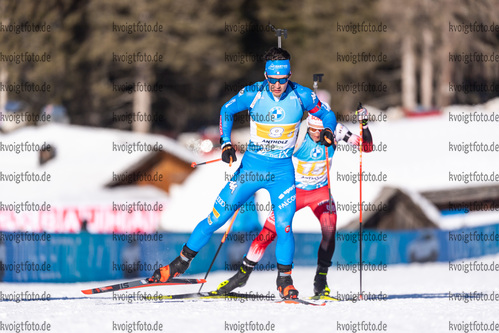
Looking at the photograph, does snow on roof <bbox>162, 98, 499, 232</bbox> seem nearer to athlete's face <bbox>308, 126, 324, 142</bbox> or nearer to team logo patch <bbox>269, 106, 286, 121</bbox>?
athlete's face <bbox>308, 126, 324, 142</bbox>

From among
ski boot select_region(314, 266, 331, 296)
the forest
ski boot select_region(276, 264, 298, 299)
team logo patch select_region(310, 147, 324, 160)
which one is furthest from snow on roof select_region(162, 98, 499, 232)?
ski boot select_region(276, 264, 298, 299)

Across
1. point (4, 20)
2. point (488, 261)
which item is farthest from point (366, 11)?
point (488, 261)

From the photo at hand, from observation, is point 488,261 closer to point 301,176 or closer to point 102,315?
point 301,176

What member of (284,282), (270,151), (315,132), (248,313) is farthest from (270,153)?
(248,313)

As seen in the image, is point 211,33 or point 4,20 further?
point 211,33

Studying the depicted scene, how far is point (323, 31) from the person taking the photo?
54438mm

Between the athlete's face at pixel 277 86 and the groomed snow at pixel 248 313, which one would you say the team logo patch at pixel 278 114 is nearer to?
the athlete's face at pixel 277 86

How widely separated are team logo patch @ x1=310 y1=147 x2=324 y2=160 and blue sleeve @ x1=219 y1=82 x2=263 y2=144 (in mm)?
1323

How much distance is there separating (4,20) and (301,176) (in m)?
36.4

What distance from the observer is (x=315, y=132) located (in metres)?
9.52

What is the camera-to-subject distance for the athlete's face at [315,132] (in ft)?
31.0

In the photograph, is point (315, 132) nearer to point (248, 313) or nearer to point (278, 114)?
point (278, 114)

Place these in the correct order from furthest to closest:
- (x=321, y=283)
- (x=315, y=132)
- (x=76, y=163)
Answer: (x=76, y=163) → (x=315, y=132) → (x=321, y=283)

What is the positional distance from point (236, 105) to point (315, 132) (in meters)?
1.32
